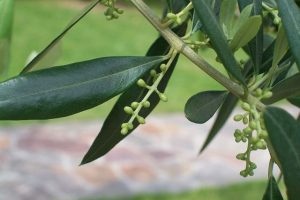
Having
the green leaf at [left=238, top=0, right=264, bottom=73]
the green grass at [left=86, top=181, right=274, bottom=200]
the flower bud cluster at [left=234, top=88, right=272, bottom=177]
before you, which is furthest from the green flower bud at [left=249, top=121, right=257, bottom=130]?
the green grass at [left=86, top=181, right=274, bottom=200]

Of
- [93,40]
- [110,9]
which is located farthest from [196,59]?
[93,40]

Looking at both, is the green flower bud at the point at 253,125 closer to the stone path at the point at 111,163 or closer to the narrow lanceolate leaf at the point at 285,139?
the narrow lanceolate leaf at the point at 285,139

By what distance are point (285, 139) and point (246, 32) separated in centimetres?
11

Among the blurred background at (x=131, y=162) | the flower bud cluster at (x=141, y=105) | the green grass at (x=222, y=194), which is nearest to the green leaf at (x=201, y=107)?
the flower bud cluster at (x=141, y=105)

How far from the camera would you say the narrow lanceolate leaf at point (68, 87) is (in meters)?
0.52

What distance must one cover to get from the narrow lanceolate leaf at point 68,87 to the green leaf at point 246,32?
0.07 m

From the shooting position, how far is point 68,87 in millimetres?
541

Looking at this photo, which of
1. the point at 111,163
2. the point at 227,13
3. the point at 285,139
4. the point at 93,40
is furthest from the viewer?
the point at 93,40

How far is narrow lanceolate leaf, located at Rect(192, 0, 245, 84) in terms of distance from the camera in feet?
1.63

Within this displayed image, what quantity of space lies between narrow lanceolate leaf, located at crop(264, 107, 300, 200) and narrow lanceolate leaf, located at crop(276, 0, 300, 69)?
2.0 inches

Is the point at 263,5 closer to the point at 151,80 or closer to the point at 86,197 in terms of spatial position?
the point at 151,80

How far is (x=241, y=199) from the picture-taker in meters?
3.57

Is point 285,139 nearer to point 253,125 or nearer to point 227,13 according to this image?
point 253,125

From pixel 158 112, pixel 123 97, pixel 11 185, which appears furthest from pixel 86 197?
pixel 123 97
